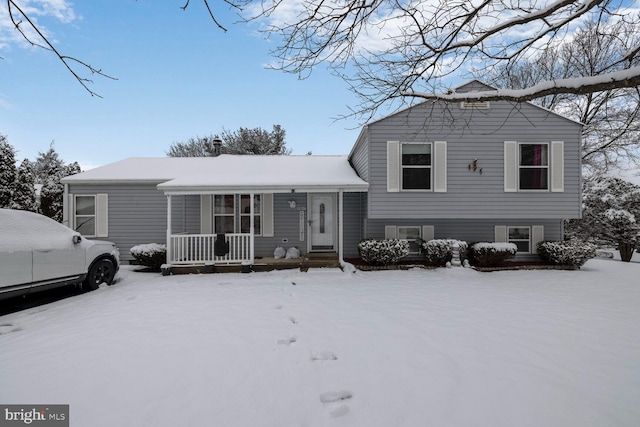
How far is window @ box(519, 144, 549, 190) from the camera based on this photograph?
9.08m

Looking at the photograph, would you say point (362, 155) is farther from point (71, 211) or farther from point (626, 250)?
point (626, 250)

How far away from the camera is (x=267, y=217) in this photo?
10344 mm

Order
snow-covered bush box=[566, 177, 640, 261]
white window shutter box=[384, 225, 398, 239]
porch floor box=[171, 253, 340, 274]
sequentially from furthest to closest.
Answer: snow-covered bush box=[566, 177, 640, 261], white window shutter box=[384, 225, 398, 239], porch floor box=[171, 253, 340, 274]

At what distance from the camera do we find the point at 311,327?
14.3 feet

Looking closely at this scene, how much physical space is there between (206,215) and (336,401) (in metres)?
8.92

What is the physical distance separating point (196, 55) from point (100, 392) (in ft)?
20.2

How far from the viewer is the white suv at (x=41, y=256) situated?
16.0ft

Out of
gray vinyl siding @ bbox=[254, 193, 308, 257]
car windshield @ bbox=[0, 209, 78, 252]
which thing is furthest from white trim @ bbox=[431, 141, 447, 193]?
car windshield @ bbox=[0, 209, 78, 252]

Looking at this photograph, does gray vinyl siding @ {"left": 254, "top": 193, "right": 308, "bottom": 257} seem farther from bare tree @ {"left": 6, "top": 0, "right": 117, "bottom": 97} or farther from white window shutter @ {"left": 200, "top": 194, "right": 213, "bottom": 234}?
bare tree @ {"left": 6, "top": 0, "right": 117, "bottom": 97}

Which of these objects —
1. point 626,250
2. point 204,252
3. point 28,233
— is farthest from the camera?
point 626,250

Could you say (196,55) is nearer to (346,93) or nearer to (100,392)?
(346,93)

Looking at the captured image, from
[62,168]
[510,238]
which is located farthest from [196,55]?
[62,168]

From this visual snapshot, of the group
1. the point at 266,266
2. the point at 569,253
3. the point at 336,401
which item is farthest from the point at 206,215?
the point at 569,253

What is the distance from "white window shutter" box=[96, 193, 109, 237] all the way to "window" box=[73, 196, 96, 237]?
0.19m
